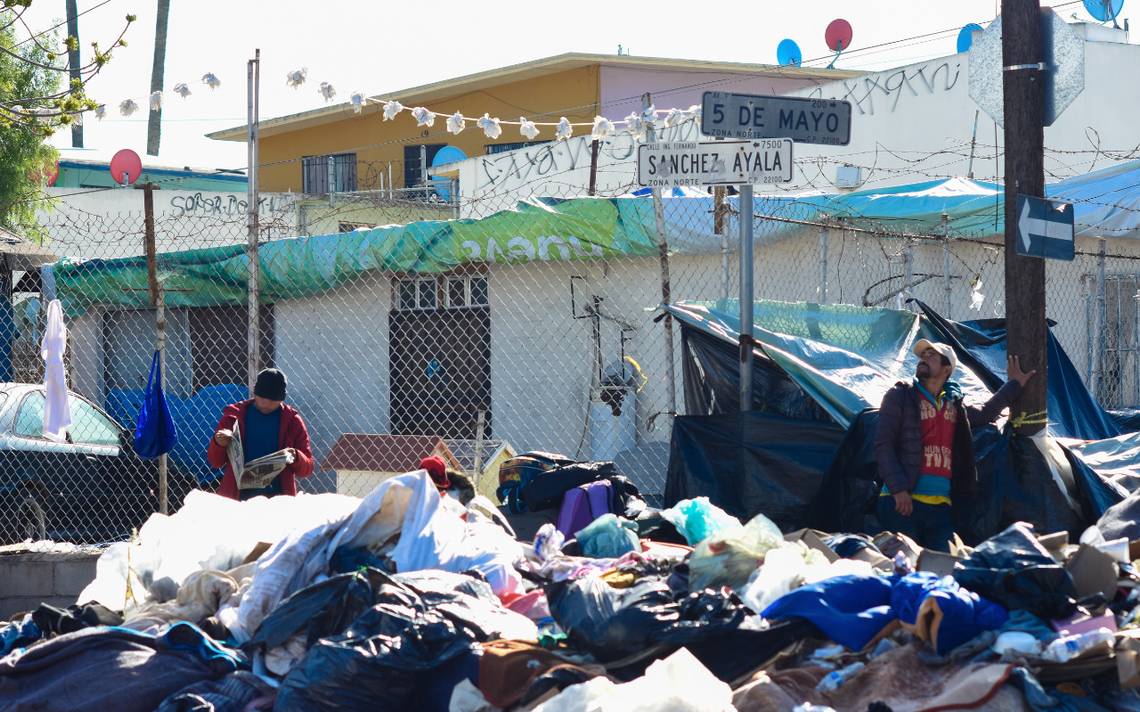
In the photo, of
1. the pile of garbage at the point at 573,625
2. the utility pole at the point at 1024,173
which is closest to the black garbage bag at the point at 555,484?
the pile of garbage at the point at 573,625

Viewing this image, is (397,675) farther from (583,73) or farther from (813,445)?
(583,73)

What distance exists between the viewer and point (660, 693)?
4.43 metres

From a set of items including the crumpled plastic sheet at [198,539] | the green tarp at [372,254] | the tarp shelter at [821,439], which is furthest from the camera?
the green tarp at [372,254]

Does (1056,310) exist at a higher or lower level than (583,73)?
lower

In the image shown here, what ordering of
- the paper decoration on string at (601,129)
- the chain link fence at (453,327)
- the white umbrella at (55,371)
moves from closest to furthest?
the white umbrella at (55,371), the chain link fence at (453,327), the paper decoration on string at (601,129)

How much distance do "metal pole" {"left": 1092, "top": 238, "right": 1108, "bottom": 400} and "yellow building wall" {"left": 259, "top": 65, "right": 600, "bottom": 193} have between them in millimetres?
16227

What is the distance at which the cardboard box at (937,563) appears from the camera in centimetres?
539

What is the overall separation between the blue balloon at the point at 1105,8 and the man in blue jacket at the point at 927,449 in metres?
14.8

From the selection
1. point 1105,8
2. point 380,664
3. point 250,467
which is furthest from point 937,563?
point 1105,8

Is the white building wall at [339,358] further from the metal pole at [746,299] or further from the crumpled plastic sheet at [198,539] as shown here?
the crumpled plastic sheet at [198,539]

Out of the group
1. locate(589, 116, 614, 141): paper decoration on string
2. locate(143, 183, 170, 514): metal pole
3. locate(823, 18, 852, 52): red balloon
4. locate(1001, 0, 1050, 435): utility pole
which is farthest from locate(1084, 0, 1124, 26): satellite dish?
locate(143, 183, 170, 514): metal pole

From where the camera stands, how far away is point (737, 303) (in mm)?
8484

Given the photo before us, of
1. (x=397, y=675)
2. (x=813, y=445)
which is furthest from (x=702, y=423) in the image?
(x=397, y=675)

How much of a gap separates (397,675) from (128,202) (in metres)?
20.4
